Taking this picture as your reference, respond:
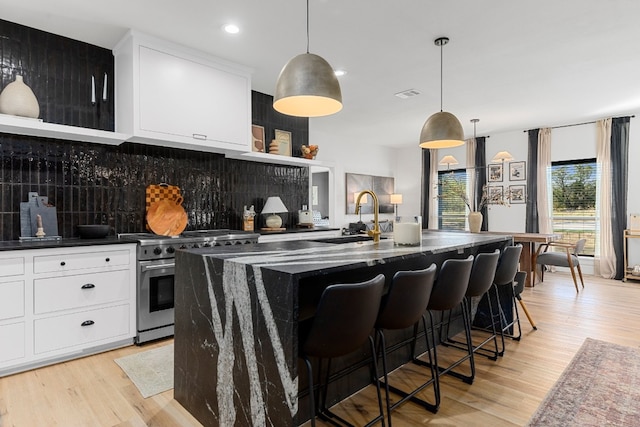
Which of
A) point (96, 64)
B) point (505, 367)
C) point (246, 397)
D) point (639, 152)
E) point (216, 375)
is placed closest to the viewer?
point (246, 397)

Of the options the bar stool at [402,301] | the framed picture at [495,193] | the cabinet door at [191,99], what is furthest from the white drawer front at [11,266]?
the framed picture at [495,193]

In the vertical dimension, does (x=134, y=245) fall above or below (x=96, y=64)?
below

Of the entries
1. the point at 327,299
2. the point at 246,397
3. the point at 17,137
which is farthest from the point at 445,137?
the point at 17,137

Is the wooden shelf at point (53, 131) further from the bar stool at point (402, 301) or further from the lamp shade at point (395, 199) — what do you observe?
the lamp shade at point (395, 199)

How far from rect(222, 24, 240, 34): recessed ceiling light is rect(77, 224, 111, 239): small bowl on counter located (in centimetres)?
210

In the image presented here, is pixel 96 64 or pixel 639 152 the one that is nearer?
pixel 96 64

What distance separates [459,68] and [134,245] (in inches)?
150

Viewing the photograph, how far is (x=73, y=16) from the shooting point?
295 centimetres

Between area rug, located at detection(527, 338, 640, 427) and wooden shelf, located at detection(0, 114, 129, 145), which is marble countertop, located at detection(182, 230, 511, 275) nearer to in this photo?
area rug, located at detection(527, 338, 640, 427)

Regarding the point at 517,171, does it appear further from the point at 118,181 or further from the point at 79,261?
the point at 79,261

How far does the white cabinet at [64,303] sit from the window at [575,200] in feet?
23.6

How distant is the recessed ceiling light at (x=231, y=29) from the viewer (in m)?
3.10

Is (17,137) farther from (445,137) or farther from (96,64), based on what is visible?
(445,137)

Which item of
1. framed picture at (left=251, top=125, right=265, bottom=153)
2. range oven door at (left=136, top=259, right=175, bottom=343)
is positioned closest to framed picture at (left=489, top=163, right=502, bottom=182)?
framed picture at (left=251, top=125, right=265, bottom=153)
